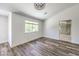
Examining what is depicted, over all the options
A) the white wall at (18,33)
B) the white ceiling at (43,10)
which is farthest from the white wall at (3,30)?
the white ceiling at (43,10)

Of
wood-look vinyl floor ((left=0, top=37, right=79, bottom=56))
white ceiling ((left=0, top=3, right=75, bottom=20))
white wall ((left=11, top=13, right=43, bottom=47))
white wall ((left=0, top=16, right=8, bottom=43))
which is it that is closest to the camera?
white ceiling ((left=0, top=3, right=75, bottom=20))

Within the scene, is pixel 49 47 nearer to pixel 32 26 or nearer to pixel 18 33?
pixel 32 26

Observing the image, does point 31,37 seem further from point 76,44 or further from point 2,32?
point 76,44

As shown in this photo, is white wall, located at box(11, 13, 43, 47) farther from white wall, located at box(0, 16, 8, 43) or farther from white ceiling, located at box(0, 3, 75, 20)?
white ceiling, located at box(0, 3, 75, 20)

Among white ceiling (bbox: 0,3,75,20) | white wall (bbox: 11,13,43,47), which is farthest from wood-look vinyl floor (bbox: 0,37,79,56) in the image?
white ceiling (bbox: 0,3,75,20)

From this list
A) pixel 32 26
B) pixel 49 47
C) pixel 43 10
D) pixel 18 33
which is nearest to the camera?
pixel 43 10

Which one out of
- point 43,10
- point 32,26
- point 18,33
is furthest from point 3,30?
point 43,10

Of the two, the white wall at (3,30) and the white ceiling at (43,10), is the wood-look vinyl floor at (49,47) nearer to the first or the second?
the white wall at (3,30)

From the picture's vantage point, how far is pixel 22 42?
8.05 feet

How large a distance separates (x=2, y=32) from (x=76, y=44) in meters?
2.52

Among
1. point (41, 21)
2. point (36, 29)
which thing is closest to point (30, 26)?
point (36, 29)

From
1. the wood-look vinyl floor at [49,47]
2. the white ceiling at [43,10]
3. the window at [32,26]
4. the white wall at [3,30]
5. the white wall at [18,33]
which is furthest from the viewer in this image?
the white wall at [18,33]

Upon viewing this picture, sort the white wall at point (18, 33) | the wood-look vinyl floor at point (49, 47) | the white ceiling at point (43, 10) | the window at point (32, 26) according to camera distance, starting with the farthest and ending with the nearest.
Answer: the white wall at point (18, 33) → the wood-look vinyl floor at point (49, 47) → the window at point (32, 26) → the white ceiling at point (43, 10)

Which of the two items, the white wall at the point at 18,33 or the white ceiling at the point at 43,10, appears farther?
the white wall at the point at 18,33
